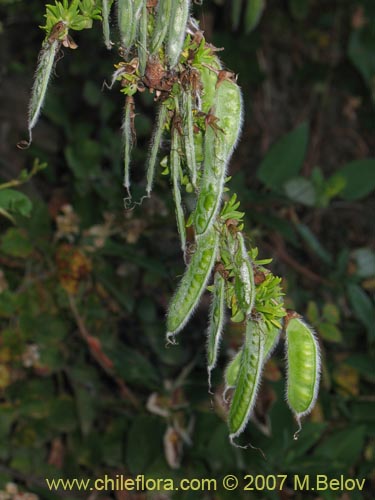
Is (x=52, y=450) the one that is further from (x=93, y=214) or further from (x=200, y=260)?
(x=200, y=260)

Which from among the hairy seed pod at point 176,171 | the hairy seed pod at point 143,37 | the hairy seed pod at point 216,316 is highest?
the hairy seed pod at point 143,37

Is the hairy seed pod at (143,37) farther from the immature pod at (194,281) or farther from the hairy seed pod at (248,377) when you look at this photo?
the hairy seed pod at (248,377)

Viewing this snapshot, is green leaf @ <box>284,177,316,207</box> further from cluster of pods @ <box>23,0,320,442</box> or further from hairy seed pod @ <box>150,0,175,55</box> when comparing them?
hairy seed pod @ <box>150,0,175,55</box>

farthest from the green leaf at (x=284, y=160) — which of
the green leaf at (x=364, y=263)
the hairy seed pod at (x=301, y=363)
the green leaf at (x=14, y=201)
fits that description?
the hairy seed pod at (x=301, y=363)

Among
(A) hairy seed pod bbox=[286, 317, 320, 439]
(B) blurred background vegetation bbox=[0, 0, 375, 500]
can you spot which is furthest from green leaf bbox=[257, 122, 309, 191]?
(A) hairy seed pod bbox=[286, 317, 320, 439]

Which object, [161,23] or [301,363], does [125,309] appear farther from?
[161,23]
